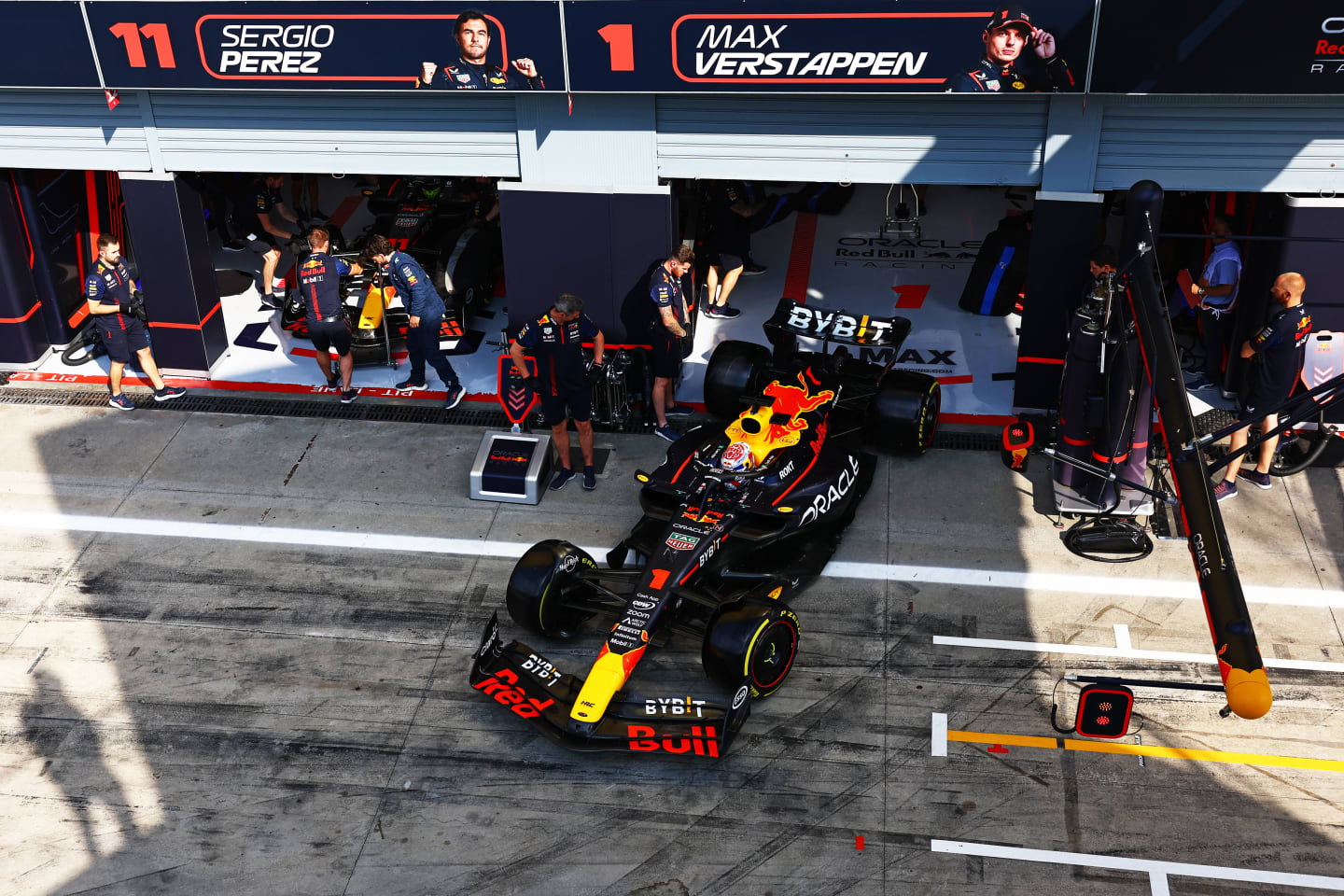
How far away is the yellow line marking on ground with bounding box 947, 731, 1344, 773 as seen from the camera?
7590 millimetres

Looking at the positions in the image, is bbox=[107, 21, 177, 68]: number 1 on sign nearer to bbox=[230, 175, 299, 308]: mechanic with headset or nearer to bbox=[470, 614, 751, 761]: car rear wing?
bbox=[230, 175, 299, 308]: mechanic with headset

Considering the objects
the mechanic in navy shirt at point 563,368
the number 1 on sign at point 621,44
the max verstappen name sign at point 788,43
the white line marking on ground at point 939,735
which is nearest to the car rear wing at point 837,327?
the mechanic in navy shirt at point 563,368

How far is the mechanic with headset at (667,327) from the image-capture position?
10859mm

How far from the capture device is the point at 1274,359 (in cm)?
984

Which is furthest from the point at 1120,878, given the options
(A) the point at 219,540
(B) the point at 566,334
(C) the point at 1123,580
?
(A) the point at 219,540

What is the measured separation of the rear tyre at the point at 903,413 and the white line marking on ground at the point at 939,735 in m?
3.16

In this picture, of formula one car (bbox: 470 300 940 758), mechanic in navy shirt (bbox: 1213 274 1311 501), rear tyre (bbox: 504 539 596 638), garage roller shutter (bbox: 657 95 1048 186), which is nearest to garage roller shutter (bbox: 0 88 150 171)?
garage roller shutter (bbox: 657 95 1048 186)

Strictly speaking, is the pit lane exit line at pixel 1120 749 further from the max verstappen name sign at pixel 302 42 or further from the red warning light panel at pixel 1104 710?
the max verstappen name sign at pixel 302 42

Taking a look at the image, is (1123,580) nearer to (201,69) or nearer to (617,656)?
(617,656)

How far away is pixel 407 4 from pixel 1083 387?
653cm

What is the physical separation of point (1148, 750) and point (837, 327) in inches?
182

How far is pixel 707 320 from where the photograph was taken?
44.3 ft

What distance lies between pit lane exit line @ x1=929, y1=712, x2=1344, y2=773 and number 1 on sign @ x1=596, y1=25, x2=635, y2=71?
596cm

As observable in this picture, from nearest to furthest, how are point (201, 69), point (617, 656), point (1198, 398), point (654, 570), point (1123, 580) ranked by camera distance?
1. point (617, 656)
2. point (654, 570)
3. point (1123, 580)
4. point (201, 69)
5. point (1198, 398)
